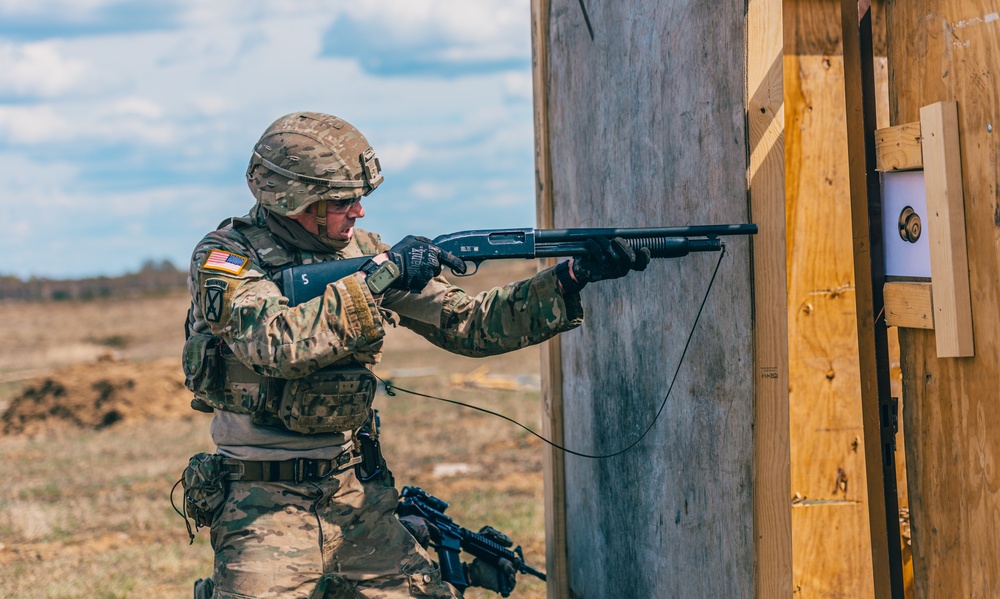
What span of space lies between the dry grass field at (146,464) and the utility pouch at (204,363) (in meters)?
2.69

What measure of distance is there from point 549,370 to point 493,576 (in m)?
1.02

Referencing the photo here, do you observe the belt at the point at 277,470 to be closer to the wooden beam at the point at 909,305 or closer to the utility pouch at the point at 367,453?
the utility pouch at the point at 367,453

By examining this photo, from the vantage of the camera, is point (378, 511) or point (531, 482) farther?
point (531, 482)

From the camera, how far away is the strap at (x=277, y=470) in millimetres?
3895

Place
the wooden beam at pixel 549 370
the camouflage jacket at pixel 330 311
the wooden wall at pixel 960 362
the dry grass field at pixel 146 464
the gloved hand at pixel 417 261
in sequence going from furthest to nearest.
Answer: the dry grass field at pixel 146 464 < the wooden beam at pixel 549 370 < the gloved hand at pixel 417 261 < the camouflage jacket at pixel 330 311 < the wooden wall at pixel 960 362

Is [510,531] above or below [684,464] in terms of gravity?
below

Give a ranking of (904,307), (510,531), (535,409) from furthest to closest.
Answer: (535,409), (510,531), (904,307)

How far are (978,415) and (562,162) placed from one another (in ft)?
7.51

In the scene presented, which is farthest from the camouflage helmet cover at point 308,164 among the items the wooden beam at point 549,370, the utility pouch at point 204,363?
the wooden beam at point 549,370

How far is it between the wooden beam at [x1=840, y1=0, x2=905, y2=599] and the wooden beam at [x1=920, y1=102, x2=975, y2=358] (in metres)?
0.49

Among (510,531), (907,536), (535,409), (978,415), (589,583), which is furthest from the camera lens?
(535,409)

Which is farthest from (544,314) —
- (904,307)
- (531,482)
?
(531,482)

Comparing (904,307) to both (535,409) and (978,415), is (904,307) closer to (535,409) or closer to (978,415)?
(978,415)

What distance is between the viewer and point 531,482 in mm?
9531
